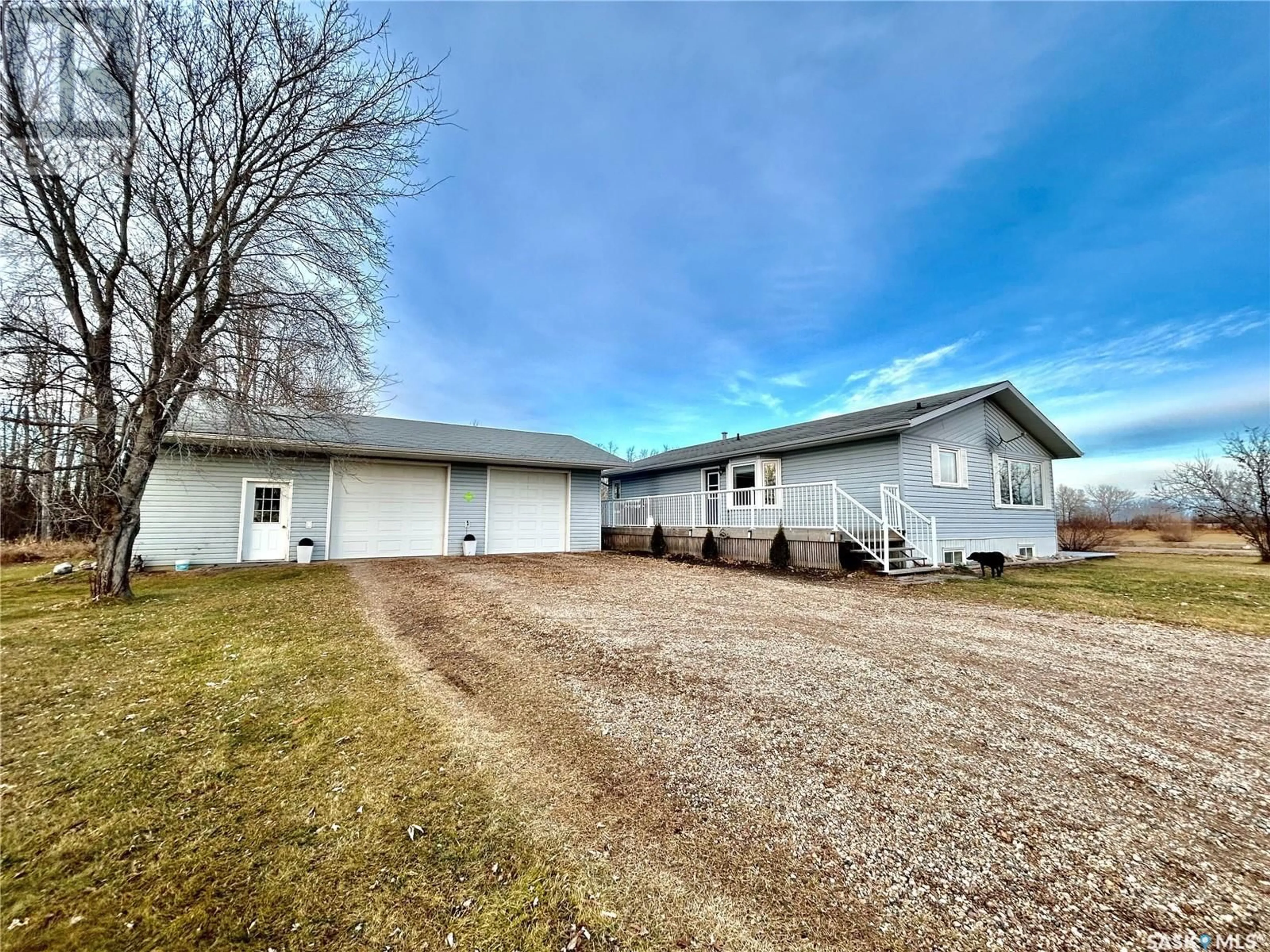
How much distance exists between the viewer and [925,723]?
3025 mm

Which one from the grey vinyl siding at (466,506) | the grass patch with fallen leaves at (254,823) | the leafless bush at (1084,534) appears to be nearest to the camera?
the grass patch with fallen leaves at (254,823)

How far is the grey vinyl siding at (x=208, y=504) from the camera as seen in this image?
9.97m

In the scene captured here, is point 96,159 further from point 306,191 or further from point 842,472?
point 842,472

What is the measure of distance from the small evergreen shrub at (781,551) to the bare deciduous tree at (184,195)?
898 centimetres

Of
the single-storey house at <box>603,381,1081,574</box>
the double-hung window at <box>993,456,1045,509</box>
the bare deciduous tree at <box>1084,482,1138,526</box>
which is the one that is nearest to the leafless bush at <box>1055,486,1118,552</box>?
the bare deciduous tree at <box>1084,482,1138,526</box>

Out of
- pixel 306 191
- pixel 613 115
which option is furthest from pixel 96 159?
pixel 613 115

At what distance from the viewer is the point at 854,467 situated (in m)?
11.4

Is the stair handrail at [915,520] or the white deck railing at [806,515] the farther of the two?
the white deck railing at [806,515]

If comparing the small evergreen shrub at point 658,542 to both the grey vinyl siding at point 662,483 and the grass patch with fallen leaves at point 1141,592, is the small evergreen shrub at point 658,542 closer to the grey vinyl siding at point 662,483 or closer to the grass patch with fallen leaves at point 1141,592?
the grey vinyl siding at point 662,483

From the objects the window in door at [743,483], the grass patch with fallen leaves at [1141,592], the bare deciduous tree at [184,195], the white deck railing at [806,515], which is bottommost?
the grass patch with fallen leaves at [1141,592]

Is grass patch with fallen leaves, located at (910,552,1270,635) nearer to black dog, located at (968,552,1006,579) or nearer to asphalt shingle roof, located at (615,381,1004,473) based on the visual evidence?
black dog, located at (968,552,1006,579)

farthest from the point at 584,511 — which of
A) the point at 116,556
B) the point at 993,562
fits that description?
the point at 993,562

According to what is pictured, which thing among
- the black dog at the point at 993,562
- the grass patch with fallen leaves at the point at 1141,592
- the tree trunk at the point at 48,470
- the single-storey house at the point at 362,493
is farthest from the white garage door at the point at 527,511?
the black dog at the point at 993,562

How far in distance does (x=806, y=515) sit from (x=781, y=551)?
4.06ft
